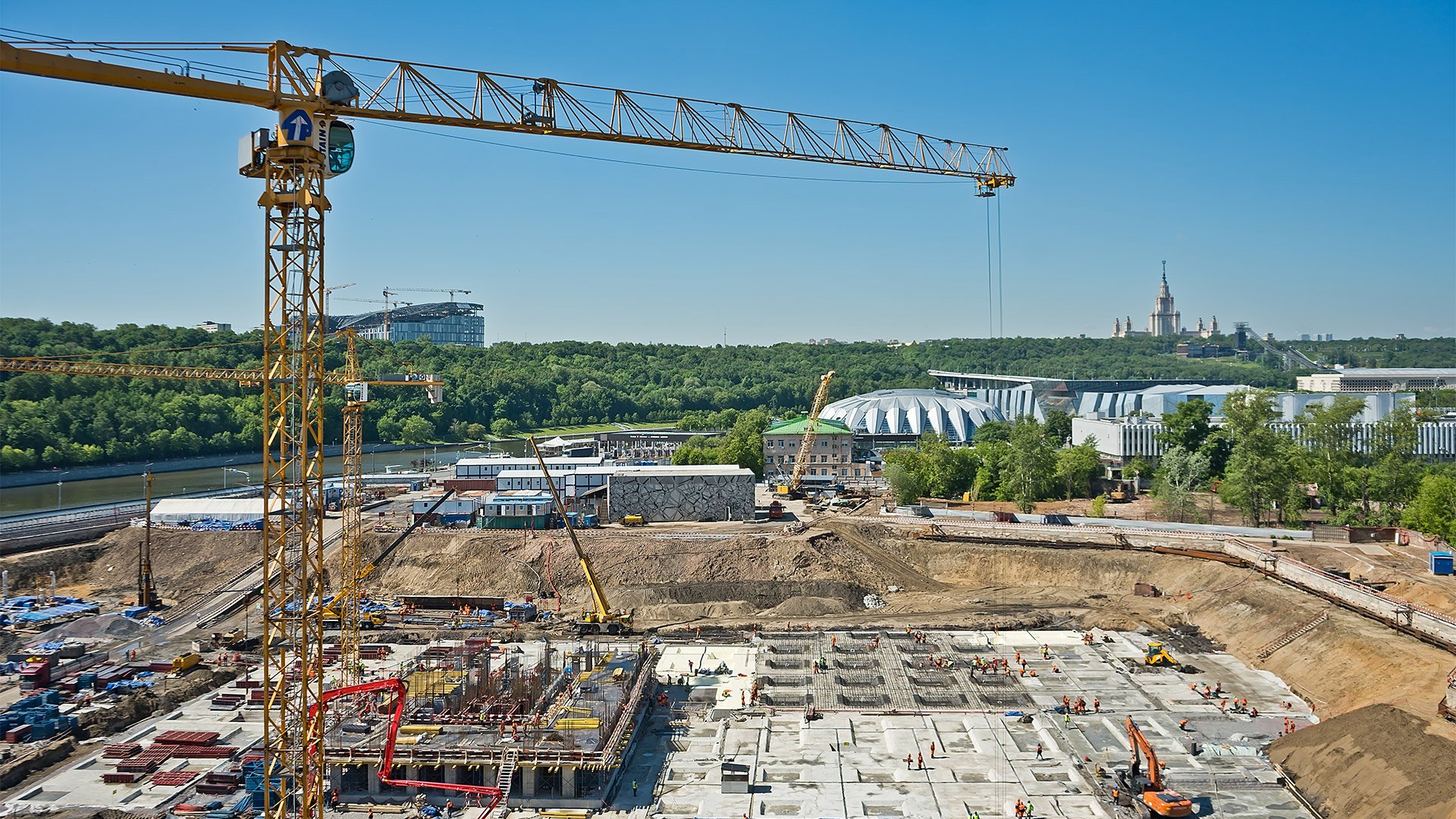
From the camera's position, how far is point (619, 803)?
32.1 m

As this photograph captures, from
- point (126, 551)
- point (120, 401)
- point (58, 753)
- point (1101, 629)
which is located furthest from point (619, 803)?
point (120, 401)

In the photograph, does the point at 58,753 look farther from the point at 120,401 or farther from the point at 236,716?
the point at 120,401

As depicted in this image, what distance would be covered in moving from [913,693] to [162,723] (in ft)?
88.6

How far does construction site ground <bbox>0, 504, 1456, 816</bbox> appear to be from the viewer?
158 feet

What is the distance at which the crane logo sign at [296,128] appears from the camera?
80.3ft

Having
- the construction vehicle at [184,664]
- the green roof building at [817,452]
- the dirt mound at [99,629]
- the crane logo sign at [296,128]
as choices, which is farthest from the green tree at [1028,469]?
the crane logo sign at [296,128]

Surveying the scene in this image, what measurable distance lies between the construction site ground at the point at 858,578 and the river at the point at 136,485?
79.9 feet

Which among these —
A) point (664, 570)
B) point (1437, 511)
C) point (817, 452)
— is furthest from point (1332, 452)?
point (664, 570)

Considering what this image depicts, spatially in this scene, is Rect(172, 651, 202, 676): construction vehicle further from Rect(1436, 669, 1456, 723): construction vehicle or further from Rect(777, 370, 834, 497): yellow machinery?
Rect(777, 370, 834, 497): yellow machinery

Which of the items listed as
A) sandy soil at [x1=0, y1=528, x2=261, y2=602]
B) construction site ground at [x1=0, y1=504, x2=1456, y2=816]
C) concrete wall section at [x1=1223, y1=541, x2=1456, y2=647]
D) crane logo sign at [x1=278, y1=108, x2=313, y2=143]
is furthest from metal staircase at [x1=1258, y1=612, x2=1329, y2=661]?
sandy soil at [x1=0, y1=528, x2=261, y2=602]

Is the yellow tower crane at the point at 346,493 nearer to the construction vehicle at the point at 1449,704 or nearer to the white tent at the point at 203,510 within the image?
the white tent at the point at 203,510

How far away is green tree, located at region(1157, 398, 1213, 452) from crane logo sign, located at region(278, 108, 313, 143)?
7324 cm

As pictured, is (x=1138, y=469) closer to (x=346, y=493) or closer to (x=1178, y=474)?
(x=1178, y=474)

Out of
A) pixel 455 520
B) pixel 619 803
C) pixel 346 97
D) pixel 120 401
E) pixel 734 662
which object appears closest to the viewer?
pixel 346 97
